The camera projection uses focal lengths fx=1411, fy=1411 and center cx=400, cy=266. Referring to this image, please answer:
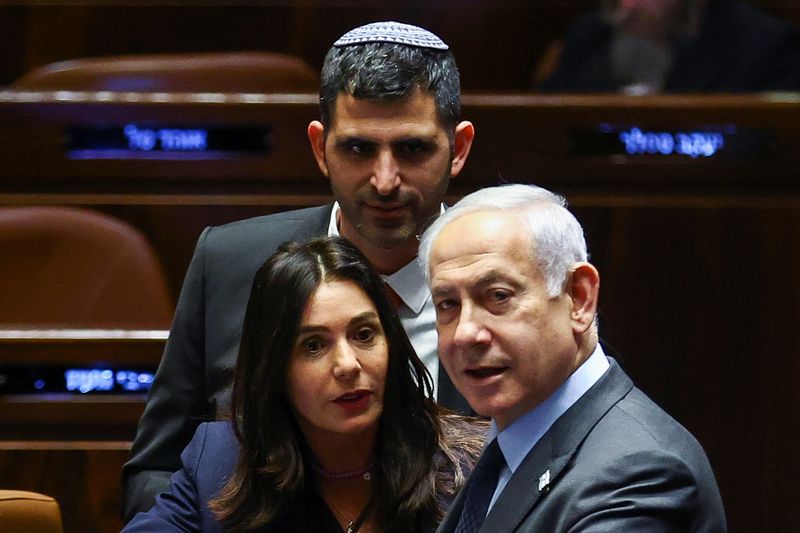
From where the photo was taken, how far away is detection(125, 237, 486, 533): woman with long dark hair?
3.16ft

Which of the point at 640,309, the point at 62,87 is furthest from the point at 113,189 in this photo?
the point at 640,309

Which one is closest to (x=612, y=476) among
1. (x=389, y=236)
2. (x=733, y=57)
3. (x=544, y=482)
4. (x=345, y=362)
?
(x=544, y=482)

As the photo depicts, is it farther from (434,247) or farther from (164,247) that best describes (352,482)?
(164,247)

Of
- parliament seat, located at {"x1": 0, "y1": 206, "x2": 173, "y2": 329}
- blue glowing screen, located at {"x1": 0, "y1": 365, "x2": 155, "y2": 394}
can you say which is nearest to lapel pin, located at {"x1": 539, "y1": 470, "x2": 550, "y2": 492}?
blue glowing screen, located at {"x1": 0, "y1": 365, "x2": 155, "y2": 394}

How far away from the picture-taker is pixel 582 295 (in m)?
0.80

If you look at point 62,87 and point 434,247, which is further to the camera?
point 62,87

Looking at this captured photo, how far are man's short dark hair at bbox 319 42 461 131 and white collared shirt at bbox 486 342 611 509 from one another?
36cm

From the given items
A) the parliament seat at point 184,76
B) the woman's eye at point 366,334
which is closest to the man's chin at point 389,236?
the woman's eye at point 366,334

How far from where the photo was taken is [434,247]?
0.82 meters

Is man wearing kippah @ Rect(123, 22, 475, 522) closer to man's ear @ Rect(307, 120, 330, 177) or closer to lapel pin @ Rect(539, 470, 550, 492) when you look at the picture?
man's ear @ Rect(307, 120, 330, 177)

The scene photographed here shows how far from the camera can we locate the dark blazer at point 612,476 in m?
0.71

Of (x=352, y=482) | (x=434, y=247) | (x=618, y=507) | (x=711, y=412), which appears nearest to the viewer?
(x=618, y=507)

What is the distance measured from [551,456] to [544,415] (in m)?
0.03

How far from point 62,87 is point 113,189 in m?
0.21
